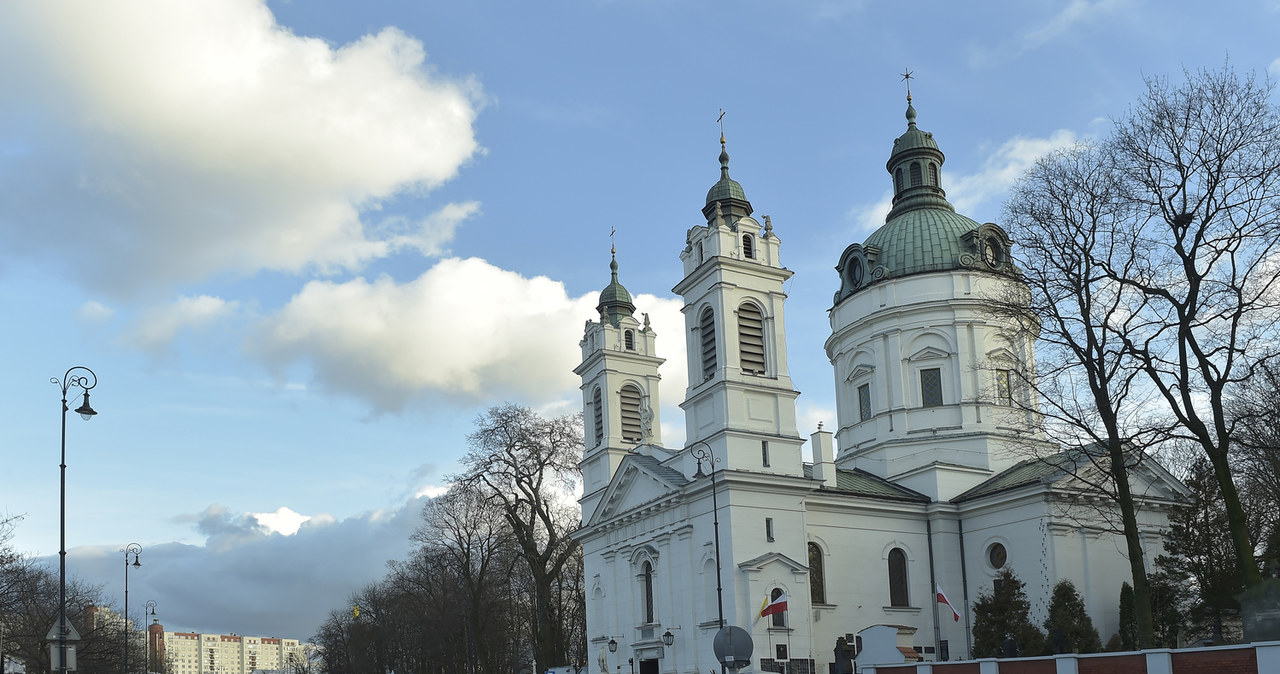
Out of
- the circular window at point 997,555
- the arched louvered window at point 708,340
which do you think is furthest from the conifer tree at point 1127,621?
the arched louvered window at point 708,340

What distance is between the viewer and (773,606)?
36.4 metres

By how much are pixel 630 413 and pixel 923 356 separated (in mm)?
13202

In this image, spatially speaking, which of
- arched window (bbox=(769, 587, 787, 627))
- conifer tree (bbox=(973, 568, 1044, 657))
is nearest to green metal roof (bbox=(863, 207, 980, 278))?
conifer tree (bbox=(973, 568, 1044, 657))

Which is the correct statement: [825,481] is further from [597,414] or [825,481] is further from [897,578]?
[597,414]

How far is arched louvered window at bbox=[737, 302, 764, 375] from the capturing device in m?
41.2

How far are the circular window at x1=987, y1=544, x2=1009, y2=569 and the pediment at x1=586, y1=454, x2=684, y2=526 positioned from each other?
40.4 ft

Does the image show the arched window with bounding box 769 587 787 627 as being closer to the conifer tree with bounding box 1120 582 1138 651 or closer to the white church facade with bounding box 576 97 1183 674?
the white church facade with bounding box 576 97 1183 674

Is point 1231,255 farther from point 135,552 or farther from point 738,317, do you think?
point 135,552

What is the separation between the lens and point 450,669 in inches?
3250

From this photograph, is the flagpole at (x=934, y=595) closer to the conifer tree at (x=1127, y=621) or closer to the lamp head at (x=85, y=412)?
the conifer tree at (x=1127, y=621)

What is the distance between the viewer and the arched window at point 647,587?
4316cm

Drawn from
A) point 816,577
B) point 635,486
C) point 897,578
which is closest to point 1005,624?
point 897,578

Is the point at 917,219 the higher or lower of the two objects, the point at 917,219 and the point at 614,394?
the higher

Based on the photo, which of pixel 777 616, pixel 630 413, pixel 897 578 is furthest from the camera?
pixel 630 413
